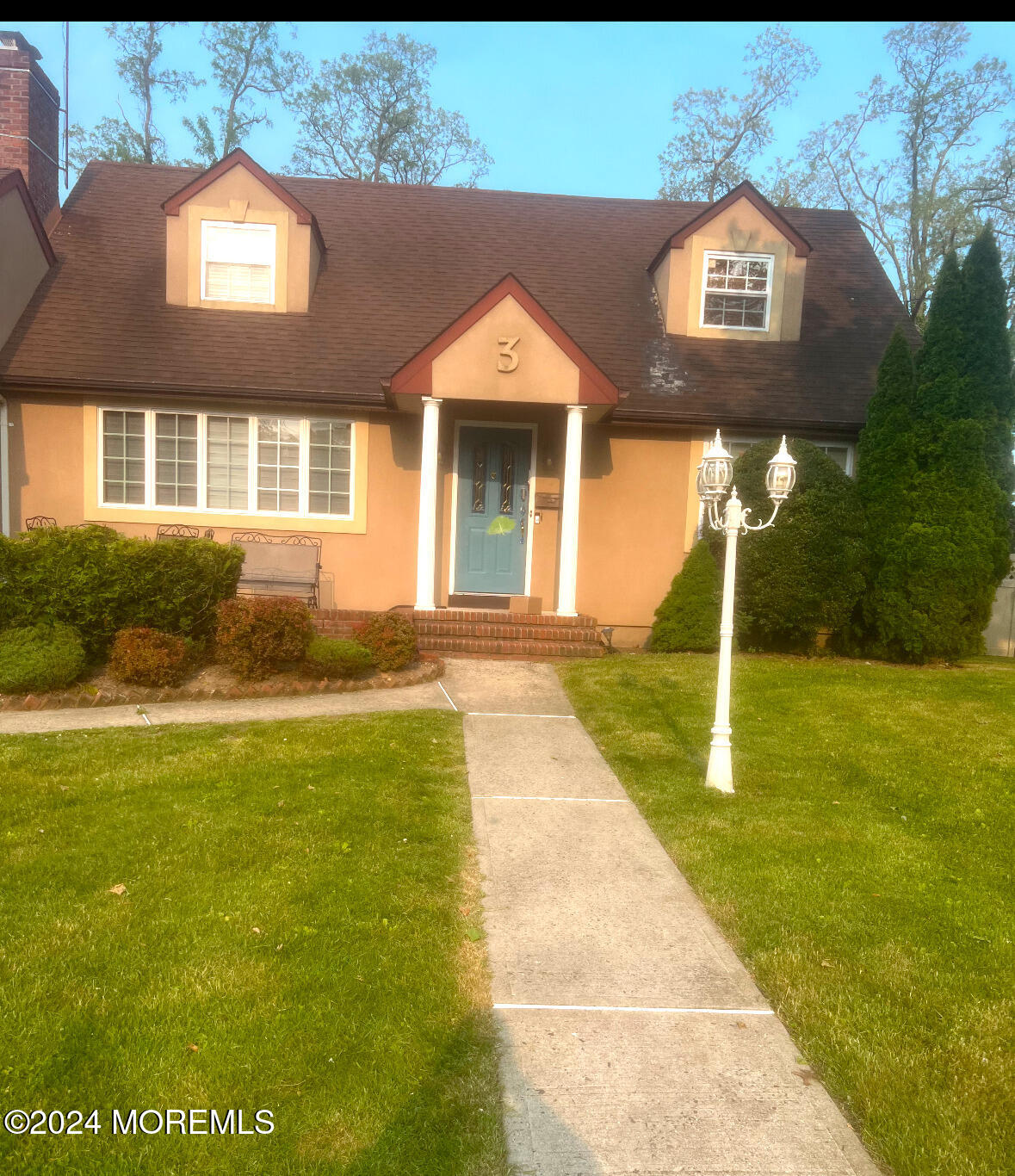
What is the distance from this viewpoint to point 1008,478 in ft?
36.2

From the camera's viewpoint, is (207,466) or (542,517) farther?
(542,517)

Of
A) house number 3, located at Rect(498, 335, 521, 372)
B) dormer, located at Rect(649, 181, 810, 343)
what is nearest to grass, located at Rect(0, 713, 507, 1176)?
house number 3, located at Rect(498, 335, 521, 372)

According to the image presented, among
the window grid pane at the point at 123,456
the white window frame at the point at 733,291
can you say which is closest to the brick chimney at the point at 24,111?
the window grid pane at the point at 123,456

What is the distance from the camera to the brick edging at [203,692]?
8.07 meters

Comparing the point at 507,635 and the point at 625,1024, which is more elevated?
the point at 507,635

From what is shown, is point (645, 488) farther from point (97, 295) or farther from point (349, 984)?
point (349, 984)

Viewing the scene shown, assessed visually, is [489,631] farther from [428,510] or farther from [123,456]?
[123,456]

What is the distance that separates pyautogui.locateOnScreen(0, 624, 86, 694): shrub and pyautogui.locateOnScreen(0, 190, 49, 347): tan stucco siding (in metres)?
5.54

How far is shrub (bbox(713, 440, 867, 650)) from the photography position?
10555 millimetres

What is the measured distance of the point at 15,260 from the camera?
484 inches

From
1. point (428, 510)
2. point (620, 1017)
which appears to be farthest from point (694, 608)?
point (620, 1017)

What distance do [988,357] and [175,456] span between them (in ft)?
34.6

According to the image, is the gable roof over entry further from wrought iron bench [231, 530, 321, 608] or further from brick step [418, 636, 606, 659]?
brick step [418, 636, 606, 659]
